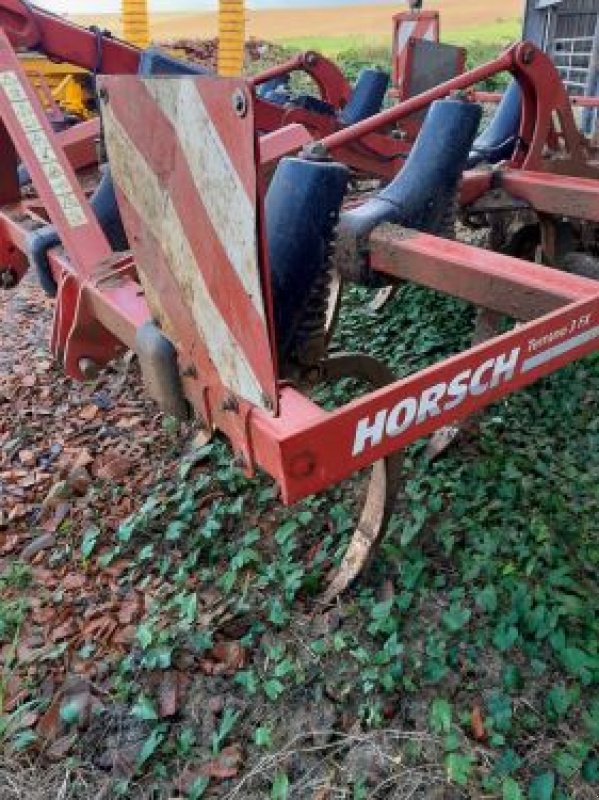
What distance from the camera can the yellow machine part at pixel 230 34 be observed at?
13578 mm

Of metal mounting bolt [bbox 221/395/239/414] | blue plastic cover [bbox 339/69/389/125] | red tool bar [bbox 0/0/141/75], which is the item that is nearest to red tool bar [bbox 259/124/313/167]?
metal mounting bolt [bbox 221/395/239/414]

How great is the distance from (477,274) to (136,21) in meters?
15.0

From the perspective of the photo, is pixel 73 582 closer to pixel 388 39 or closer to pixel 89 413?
pixel 89 413

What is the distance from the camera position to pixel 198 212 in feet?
5.14

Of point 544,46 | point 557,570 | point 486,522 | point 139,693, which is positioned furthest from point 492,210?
point 544,46

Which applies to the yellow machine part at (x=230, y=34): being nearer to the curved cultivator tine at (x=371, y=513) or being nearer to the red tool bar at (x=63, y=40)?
the red tool bar at (x=63, y=40)

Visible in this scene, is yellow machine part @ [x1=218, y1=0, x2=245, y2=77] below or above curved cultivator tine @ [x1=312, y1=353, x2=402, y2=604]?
above

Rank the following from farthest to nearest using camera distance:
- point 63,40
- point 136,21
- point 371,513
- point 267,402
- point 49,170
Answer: point 136,21 < point 63,40 < point 371,513 < point 49,170 < point 267,402

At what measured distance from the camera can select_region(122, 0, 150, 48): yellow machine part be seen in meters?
14.6

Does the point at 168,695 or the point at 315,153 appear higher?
the point at 315,153

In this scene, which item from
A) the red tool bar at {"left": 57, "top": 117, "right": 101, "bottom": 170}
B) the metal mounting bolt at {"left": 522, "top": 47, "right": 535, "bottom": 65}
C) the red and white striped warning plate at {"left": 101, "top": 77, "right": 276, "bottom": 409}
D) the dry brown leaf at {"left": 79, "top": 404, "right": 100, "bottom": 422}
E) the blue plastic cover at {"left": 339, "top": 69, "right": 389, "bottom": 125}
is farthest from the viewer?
the blue plastic cover at {"left": 339, "top": 69, "right": 389, "bottom": 125}

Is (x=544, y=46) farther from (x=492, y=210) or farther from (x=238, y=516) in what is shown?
(x=238, y=516)

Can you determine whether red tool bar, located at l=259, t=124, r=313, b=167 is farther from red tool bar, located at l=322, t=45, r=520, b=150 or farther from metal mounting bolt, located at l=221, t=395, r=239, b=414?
metal mounting bolt, located at l=221, t=395, r=239, b=414

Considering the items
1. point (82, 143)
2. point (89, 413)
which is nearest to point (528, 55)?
point (82, 143)
